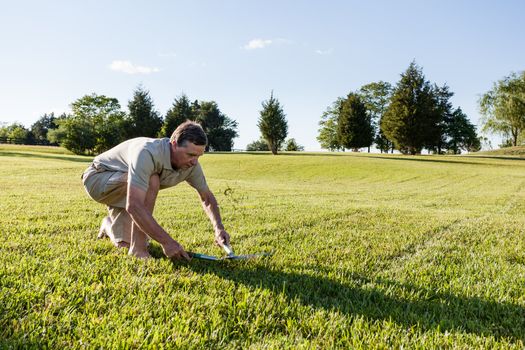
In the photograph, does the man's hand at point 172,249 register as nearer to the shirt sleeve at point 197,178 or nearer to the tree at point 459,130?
the shirt sleeve at point 197,178

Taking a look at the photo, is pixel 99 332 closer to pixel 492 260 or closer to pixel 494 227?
pixel 492 260

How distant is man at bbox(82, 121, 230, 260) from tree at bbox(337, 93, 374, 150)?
5785 cm

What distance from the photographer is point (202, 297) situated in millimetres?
2498

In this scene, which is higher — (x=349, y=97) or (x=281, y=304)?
(x=349, y=97)

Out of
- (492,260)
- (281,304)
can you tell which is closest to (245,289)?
(281,304)

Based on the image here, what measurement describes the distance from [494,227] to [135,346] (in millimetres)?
6417

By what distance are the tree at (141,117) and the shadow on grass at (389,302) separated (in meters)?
59.7

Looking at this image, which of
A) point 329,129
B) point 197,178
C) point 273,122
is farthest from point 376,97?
point 197,178

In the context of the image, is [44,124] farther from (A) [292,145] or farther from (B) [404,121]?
(B) [404,121]

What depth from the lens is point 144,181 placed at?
3.18m

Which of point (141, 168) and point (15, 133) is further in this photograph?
point (15, 133)

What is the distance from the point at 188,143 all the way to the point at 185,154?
0.40 ft

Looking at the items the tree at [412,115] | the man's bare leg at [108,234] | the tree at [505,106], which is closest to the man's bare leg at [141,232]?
the man's bare leg at [108,234]

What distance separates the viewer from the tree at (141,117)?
5912cm
